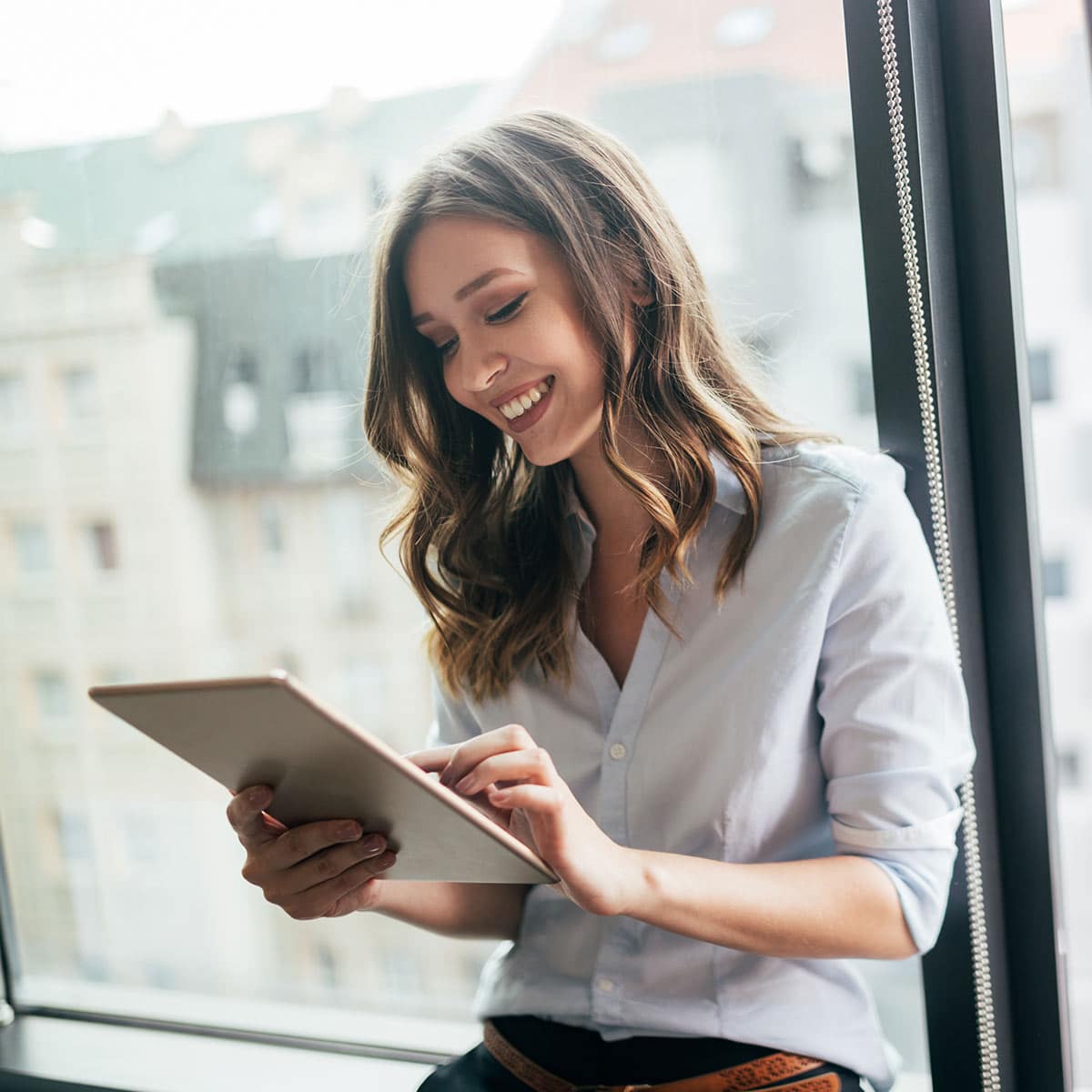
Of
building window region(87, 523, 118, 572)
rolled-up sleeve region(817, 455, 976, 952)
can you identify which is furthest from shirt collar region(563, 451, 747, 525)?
building window region(87, 523, 118, 572)

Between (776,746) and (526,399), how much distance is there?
40 cm

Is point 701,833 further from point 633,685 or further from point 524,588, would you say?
point 524,588

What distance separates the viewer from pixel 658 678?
110cm

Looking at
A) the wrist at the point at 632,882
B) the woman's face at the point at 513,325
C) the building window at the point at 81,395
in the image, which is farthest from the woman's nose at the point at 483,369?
the building window at the point at 81,395

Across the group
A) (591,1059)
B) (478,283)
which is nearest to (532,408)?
(478,283)

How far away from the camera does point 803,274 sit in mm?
1251

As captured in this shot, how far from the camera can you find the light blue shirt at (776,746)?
99 cm

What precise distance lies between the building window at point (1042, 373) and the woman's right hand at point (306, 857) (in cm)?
81

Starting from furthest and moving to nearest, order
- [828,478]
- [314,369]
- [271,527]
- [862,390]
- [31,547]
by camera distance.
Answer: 1. [31,547]
2. [271,527]
3. [314,369]
4. [862,390]
5. [828,478]

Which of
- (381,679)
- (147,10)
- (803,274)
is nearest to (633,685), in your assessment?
(803,274)

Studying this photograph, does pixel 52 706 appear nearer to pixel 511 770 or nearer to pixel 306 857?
pixel 306 857

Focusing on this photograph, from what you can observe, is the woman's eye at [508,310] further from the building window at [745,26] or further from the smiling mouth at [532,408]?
the building window at [745,26]

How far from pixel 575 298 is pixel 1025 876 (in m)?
0.72

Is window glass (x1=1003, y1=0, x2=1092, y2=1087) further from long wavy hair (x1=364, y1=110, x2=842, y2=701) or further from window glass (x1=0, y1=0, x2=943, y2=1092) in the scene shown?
long wavy hair (x1=364, y1=110, x2=842, y2=701)
